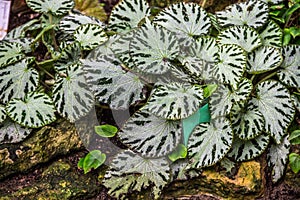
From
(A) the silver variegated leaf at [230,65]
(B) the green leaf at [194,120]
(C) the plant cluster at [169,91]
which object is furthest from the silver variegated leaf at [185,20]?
(B) the green leaf at [194,120]

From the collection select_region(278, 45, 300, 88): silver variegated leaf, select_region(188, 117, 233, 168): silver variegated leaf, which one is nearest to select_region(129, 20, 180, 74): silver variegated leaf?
select_region(188, 117, 233, 168): silver variegated leaf

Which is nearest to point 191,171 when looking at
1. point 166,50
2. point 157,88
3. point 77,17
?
point 157,88

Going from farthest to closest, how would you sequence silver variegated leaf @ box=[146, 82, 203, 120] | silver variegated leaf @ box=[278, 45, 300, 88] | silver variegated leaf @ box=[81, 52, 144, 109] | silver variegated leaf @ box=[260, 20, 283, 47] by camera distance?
silver variegated leaf @ box=[260, 20, 283, 47]
silver variegated leaf @ box=[278, 45, 300, 88]
silver variegated leaf @ box=[81, 52, 144, 109]
silver variegated leaf @ box=[146, 82, 203, 120]

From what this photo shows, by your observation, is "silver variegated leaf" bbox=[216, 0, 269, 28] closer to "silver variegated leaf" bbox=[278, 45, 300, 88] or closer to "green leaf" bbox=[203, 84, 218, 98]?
"silver variegated leaf" bbox=[278, 45, 300, 88]

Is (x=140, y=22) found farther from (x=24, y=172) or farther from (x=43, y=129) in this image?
(x=24, y=172)

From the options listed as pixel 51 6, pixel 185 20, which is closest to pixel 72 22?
pixel 51 6

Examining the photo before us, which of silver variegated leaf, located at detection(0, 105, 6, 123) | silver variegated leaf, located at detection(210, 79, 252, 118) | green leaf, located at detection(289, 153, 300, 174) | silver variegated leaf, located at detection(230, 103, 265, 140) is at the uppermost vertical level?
silver variegated leaf, located at detection(210, 79, 252, 118)
